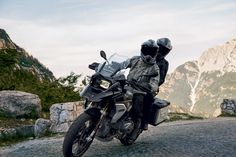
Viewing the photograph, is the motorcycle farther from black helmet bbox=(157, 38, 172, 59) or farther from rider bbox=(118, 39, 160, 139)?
black helmet bbox=(157, 38, 172, 59)

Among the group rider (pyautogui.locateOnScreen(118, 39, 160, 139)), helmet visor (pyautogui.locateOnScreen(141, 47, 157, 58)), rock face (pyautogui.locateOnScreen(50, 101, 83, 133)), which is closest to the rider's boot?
rider (pyautogui.locateOnScreen(118, 39, 160, 139))

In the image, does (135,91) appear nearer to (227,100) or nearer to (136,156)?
(136,156)

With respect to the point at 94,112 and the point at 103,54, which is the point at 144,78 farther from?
the point at 94,112

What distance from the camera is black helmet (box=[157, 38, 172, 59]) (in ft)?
32.4

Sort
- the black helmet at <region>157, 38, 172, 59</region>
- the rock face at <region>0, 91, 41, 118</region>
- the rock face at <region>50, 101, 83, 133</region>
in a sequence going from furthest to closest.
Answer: the rock face at <region>0, 91, 41, 118</region> → the rock face at <region>50, 101, 83, 133</region> → the black helmet at <region>157, 38, 172, 59</region>

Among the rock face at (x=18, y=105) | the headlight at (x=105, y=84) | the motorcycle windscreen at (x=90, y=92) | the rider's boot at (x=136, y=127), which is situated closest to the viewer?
the motorcycle windscreen at (x=90, y=92)

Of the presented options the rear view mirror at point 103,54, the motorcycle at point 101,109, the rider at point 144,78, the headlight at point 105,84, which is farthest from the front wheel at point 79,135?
the rider at point 144,78

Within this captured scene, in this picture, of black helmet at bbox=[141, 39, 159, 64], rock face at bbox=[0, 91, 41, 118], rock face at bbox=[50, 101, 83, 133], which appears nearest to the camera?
black helmet at bbox=[141, 39, 159, 64]

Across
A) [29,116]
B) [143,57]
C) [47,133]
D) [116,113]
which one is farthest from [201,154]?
[29,116]

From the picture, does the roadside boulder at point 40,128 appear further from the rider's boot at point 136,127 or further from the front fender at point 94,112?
the front fender at point 94,112

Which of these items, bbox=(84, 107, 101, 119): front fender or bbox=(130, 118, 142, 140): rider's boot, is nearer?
bbox=(84, 107, 101, 119): front fender

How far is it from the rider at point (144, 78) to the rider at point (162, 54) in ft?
2.87

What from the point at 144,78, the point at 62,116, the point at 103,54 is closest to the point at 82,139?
the point at 103,54

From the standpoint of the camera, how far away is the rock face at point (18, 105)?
1484 centimetres
